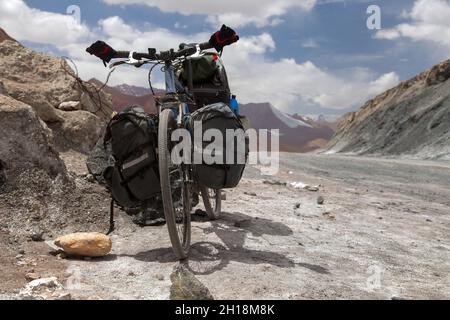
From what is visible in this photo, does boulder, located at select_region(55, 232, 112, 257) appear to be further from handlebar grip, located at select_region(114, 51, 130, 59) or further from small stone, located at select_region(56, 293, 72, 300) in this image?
handlebar grip, located at select_region(114, 51, 130, 59)

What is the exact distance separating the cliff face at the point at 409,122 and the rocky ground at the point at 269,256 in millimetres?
24767

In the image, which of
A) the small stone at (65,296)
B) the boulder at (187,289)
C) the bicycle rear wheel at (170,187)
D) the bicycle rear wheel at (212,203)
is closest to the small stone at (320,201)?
the bicycle rear wheel at (212,203)

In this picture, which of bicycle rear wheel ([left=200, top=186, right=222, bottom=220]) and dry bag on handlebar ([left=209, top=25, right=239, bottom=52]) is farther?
bicycle rear wheel ([left=200, top=186, right=222, bottom=220])

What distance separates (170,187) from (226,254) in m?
1.11

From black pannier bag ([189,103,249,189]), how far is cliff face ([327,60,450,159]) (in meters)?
27.7

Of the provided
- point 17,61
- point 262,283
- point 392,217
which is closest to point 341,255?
point 262,283

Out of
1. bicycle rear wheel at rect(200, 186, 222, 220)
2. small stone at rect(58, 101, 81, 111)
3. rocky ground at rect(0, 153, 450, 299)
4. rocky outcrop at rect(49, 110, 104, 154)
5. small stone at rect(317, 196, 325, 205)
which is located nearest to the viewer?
rocky ground at rect(0, 153, 450, 299)

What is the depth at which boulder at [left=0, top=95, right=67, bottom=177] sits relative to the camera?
16.8 feet

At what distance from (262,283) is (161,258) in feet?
3.65

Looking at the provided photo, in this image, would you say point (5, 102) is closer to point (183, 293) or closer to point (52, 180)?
point (52, 180)

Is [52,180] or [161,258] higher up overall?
[52,180]

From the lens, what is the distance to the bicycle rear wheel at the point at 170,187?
3.80 metres

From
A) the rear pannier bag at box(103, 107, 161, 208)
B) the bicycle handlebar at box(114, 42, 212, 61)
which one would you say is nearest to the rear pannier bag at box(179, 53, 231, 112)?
the bicycle handlebar at box(114, 42, 212, 61)

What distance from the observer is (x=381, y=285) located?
403cm
